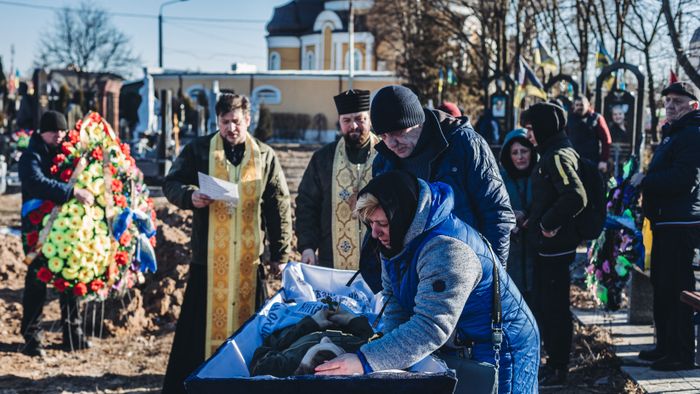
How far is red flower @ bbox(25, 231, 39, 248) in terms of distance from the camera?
6230 mm

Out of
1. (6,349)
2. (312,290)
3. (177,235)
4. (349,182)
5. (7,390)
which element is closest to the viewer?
(312,290)

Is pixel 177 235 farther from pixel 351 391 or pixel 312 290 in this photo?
pixel 351 391

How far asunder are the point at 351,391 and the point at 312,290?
150 centimetres

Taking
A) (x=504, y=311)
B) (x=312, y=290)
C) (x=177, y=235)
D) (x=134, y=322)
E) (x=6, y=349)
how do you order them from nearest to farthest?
(x=504, y=311), (x=312, y=290), (x=6, y=349), (x=134, y=322), (x=177, y=235)

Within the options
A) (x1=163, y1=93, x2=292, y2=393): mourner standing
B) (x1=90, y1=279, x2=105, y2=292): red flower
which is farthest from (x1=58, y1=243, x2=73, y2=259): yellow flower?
(x1=163, y1=93, x2=292, y2=393): mourner standing

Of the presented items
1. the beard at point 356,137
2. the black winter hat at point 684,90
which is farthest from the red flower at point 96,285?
the black winter hat at point 684,90

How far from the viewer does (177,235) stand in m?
9.67

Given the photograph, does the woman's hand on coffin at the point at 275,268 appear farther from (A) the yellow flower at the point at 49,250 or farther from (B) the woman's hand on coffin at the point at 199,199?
(A) the yellow flower at the point at 49,250

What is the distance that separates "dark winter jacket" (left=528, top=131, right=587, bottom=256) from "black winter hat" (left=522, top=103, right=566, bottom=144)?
0.04 m

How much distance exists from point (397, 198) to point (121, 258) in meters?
4.38

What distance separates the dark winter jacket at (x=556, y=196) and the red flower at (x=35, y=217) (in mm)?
3789

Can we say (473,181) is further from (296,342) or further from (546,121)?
(546,121)

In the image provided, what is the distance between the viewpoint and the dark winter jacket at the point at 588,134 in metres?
9.88

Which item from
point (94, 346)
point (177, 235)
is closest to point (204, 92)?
point (177, 235)
